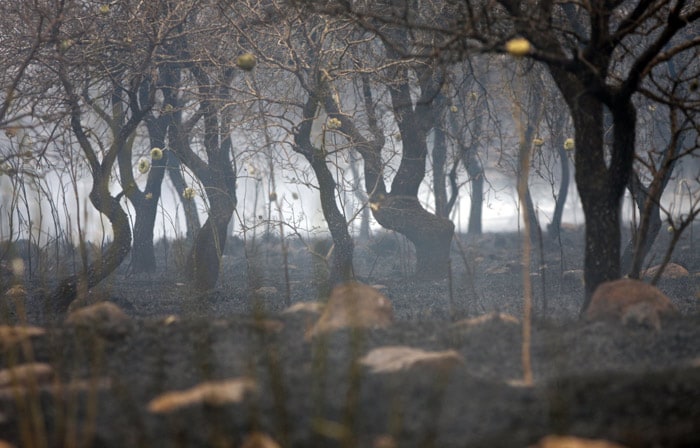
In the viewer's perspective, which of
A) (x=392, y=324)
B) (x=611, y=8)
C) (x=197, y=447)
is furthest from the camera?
(x=611, y=8)

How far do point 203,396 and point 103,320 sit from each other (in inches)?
75.2

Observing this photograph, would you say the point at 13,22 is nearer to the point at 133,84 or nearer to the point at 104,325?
the point at 133,84

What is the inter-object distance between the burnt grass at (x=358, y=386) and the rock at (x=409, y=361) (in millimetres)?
54

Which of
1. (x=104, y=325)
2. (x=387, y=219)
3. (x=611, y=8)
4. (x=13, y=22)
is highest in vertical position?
(x=13, y=22)

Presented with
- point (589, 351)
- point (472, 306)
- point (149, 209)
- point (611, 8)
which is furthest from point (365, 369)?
point (149, 209)

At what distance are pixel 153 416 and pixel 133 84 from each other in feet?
19.1

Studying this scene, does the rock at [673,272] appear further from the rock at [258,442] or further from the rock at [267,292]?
the rock at [258,442]

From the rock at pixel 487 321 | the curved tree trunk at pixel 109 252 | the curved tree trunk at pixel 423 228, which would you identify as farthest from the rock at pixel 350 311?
the curved tree trunk at pixel 423 228

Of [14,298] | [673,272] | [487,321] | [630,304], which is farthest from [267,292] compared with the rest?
[673,272]

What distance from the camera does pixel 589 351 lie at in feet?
12.9

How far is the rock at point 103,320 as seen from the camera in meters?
4.02

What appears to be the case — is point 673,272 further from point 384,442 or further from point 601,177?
point 384,442

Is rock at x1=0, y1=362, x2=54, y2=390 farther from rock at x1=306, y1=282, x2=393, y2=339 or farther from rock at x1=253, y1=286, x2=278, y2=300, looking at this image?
rock at x1=253, y1=286, x2=278, y2=300

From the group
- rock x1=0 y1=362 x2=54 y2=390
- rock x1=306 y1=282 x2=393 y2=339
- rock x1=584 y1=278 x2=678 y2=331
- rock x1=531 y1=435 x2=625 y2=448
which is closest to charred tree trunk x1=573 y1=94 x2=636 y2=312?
rock x1=584 y1=278 x2=678 y2=331
